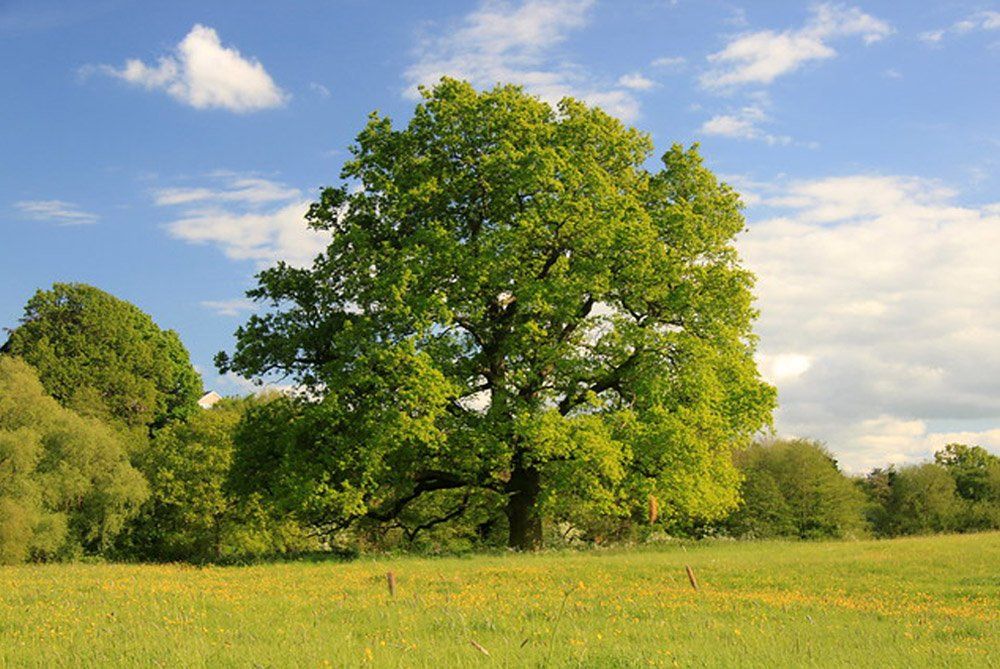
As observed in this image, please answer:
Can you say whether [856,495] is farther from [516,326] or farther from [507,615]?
[507,615]

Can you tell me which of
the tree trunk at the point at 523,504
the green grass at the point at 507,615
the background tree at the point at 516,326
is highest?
the background tree at the point at 516,326

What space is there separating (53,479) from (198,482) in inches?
366

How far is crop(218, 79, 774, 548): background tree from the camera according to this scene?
105 ft

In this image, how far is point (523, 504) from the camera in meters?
36.1

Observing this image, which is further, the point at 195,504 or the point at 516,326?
the point at 195,504

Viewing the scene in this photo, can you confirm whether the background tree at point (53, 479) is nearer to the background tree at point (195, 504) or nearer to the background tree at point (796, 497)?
the background tree at point (195, 504)

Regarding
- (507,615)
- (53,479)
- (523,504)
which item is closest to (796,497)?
(523,504)

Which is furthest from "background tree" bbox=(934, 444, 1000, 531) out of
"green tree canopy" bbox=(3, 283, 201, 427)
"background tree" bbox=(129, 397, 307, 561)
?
"green tree canopy" bbox=(3, 283, 201, 427)

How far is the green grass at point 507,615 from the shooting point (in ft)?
38.1

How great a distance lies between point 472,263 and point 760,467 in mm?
40808

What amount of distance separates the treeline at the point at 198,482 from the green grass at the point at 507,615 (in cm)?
781

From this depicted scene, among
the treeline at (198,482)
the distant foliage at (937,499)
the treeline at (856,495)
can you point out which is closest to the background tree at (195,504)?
the treeline at (198,482)

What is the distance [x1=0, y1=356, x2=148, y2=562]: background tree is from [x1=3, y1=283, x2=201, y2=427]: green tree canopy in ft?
22.0

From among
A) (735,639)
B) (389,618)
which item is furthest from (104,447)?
(735,639)
